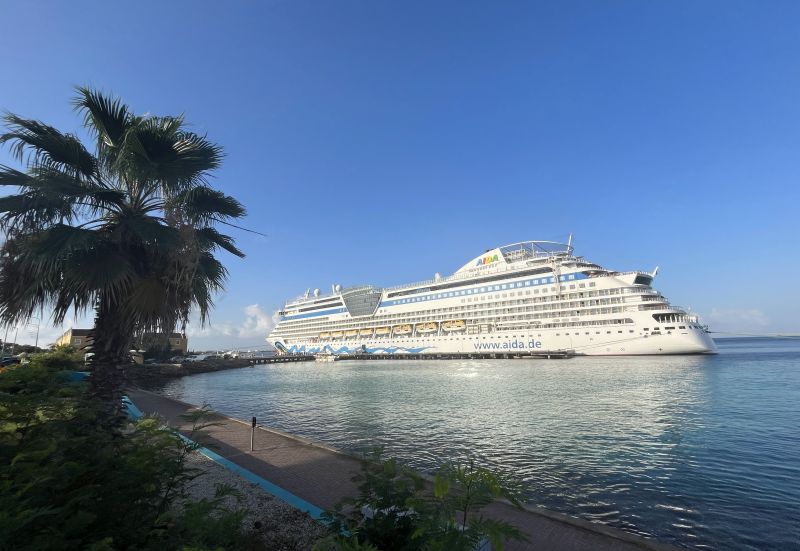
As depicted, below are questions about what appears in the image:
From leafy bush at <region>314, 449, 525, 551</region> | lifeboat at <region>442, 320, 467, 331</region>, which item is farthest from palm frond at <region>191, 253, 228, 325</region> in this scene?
lifeboat at <region>442, 320, 467, 331</region>

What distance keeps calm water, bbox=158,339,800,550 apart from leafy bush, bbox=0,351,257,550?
8.09 m

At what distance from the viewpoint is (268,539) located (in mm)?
6008

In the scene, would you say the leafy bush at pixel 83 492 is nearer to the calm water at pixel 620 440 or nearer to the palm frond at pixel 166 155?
the palm frond at pixel 166 155

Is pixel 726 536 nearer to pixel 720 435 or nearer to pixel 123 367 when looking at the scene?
pixel 720 435

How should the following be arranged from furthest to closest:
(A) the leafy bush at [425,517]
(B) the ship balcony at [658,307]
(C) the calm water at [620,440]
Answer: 1. (B) the ship balcony at [658,307]
2. (C) the calm water at [620,440]
3. (A) the leafy bush at [425,517]

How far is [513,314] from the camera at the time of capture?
7544 centimetres

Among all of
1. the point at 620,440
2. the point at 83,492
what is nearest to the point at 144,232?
the point at 83,492

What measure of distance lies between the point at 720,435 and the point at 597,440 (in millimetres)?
5454

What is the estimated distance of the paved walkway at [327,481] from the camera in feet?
20.6

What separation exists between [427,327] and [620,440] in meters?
74.2

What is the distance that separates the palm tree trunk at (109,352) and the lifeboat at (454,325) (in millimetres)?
77403

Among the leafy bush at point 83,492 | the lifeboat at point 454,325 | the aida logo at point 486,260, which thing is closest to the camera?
the leafy bush at point 83,492

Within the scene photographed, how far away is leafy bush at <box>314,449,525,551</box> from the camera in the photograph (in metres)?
3.16

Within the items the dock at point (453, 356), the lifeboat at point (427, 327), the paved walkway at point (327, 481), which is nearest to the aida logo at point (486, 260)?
the lifeboat at point (427, 327)
